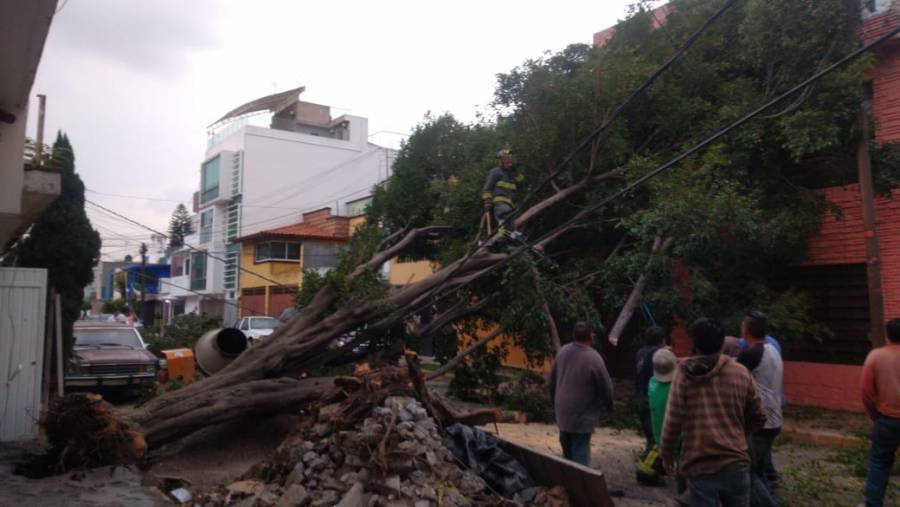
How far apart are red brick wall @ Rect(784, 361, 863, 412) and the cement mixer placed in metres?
9.60

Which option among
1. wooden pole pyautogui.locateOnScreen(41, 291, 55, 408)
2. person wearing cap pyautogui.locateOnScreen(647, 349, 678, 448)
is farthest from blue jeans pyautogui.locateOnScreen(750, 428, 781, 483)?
wooden pole pyautogui.locateOnScreen(41, 291, 55, 408)

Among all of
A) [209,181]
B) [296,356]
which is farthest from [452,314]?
[209,181]

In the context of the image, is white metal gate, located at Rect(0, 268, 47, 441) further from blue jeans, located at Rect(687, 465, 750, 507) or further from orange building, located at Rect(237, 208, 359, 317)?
orange building, located at Rect(237, 208, 359, 317)

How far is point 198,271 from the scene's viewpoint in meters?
42.6

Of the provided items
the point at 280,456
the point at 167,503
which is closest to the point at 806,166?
the point at 280,456

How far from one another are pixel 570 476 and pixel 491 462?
2.74 ft

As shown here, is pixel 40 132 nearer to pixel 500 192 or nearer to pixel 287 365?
pixel 287 365

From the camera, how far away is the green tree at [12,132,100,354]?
12.1 metres

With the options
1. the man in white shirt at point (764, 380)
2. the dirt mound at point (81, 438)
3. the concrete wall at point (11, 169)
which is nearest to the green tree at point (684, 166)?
the man in white shirt at point (764, 380)

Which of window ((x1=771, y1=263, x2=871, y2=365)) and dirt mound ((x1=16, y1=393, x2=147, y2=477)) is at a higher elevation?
window ((x1=771, y1=263, x2=871, y2=365))

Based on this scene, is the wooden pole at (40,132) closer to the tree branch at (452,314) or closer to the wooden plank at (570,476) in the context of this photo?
the tree branch at (452,314)

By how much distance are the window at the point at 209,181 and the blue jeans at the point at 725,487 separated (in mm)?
39462

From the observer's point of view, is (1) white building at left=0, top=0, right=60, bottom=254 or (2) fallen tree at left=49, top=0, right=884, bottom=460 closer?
(1) white building at left=0, top=0, right=60, bottom=254

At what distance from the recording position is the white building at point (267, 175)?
3862cm
